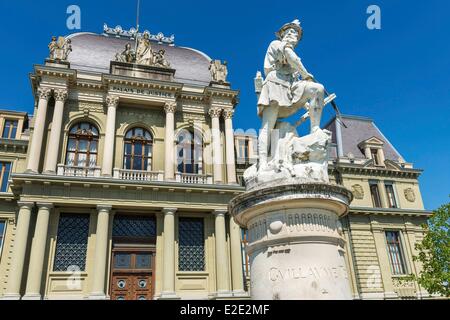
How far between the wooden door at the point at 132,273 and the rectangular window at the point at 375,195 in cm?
1857

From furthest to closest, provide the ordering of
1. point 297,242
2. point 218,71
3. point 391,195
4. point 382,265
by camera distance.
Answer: point 391,195 < point 218,71 < point 382,265 < point 297,242

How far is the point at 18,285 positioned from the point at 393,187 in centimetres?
2792

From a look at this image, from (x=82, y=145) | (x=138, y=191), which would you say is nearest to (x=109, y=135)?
(x=82, y=145)

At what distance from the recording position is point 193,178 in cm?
2508

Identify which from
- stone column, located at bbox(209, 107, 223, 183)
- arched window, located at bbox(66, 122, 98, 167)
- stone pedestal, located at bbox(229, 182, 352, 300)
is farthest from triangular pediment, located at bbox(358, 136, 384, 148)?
stone pedestal, located at bbox(229, 182, 352, 300)

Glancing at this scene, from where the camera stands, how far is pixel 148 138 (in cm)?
2662

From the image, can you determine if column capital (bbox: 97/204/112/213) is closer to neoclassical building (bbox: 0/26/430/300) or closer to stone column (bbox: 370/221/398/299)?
neoclassical building (bbox: 0/26/430/300)

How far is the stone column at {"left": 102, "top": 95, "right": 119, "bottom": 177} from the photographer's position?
917 inches

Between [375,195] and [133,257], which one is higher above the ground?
[375,195]

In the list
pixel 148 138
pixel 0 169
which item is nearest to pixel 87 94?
pixel 148 138

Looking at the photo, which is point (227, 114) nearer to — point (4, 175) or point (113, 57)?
point (113, 57)

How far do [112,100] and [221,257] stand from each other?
12.6 m

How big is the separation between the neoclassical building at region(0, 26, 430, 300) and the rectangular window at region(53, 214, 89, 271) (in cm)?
6

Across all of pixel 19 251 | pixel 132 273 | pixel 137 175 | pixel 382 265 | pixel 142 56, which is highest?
pixel 142 56
